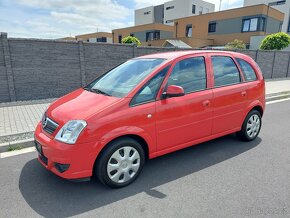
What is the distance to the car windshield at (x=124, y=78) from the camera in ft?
10.5

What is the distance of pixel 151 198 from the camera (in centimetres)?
280

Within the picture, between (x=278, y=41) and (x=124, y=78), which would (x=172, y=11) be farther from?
(x=124, y=78)

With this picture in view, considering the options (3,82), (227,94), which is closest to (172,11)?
(3,82)

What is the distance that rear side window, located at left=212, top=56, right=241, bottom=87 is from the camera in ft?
12.7

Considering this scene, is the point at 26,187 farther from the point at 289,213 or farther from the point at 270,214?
the point at 289,213

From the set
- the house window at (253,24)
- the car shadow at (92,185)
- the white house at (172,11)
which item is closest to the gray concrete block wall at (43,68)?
the car shadow at (92,185)

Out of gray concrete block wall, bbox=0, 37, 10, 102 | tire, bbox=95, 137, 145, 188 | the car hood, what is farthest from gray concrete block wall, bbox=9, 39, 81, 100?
tire, bbox=95, 137, 145, 188

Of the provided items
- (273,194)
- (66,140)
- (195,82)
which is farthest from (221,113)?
(66,140)

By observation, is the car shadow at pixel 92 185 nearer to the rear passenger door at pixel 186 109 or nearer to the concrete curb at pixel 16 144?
the rear passenger door at pixel 186 109

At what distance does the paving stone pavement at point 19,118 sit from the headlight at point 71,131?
2.55 meters

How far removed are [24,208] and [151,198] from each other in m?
1.47

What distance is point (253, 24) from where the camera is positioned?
29531 millimetres

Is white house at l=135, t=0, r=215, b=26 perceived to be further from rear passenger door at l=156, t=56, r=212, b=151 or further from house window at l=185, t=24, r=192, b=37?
rear passenger door at l=156, t=56, r=212, b=151

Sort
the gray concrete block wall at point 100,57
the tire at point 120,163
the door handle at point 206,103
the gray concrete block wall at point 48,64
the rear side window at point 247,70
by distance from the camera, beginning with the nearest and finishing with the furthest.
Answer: the tire at point 120,163 → the door handle at point 206,103 → the rear side window at point 247,70 → the gray concrete block wall at point 48,64 → the gray concrete block wall at point 100,57
